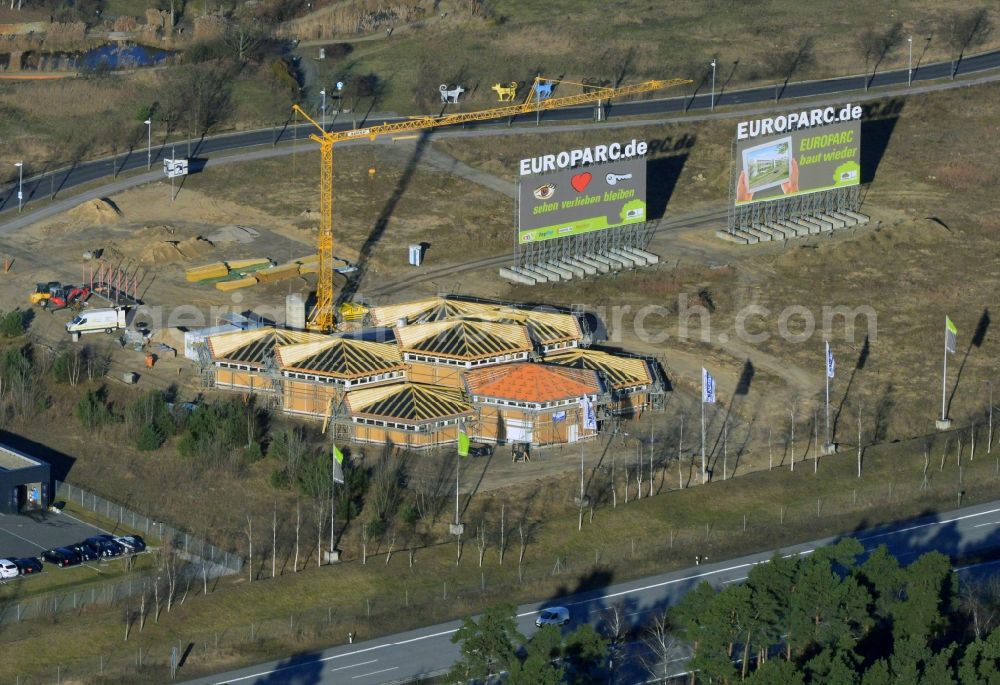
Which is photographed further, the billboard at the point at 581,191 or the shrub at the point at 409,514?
the billboard at the point at 581,191

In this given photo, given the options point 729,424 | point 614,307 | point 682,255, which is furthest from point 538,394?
point 682,255

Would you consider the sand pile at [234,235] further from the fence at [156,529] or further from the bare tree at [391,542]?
the bare tree at [391,542]

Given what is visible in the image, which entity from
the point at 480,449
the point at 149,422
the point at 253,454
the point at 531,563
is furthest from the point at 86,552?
the point at 480,449

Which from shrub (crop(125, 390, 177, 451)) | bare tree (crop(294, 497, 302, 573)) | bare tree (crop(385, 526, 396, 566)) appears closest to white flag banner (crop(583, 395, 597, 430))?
bare tree (crop(385, 526, 396, 566))

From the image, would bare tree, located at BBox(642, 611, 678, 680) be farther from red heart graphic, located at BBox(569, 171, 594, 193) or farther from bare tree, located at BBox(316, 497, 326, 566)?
red heart graphic, located at BBox(569, 171, 594, 193)

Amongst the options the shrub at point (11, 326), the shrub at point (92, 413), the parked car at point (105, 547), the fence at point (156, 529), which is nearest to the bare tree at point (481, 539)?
the fence at point (156, 529)

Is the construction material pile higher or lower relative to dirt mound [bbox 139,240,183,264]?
lower

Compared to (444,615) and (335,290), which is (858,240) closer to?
(335,290)
